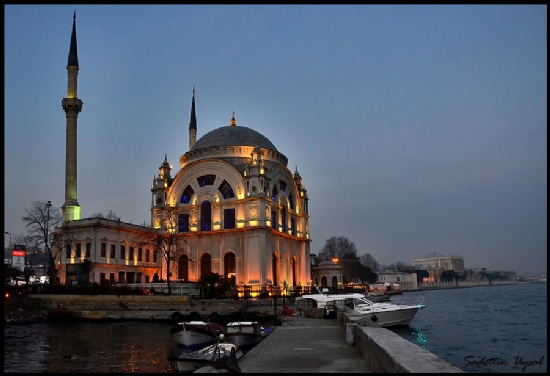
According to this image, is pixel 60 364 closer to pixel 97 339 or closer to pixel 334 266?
pixel 97 339

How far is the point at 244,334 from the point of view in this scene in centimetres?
2209

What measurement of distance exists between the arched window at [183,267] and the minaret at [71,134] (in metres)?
11.9

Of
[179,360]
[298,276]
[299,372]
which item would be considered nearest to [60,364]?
[179,360]

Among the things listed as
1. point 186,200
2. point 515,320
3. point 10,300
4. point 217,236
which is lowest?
point 515,320

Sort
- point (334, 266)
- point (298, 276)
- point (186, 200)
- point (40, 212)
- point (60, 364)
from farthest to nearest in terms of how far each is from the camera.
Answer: point (334, 266), point (298, 276), point (186, 200), point (40, 212), point (60, 364)

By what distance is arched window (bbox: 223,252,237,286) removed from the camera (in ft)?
186

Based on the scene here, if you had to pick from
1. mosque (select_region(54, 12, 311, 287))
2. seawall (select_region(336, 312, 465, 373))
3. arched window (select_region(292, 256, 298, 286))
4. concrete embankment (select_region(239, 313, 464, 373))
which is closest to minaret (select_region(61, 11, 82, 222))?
mosque (select_region(54, 12, 311, 287))

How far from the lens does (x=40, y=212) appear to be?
179 feet

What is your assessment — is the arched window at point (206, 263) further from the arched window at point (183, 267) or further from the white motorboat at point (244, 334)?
the white motorboat at point (244, 334)

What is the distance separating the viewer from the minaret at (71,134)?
55969 millimetres

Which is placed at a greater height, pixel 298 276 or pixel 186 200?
pixel 186 200

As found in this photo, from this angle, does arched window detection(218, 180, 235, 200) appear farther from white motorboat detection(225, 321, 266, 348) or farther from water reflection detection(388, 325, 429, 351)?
white motorboat detection(225, 321, 266, 348)

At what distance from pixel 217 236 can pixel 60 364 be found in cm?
3809

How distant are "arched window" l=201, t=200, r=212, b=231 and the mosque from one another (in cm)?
11
